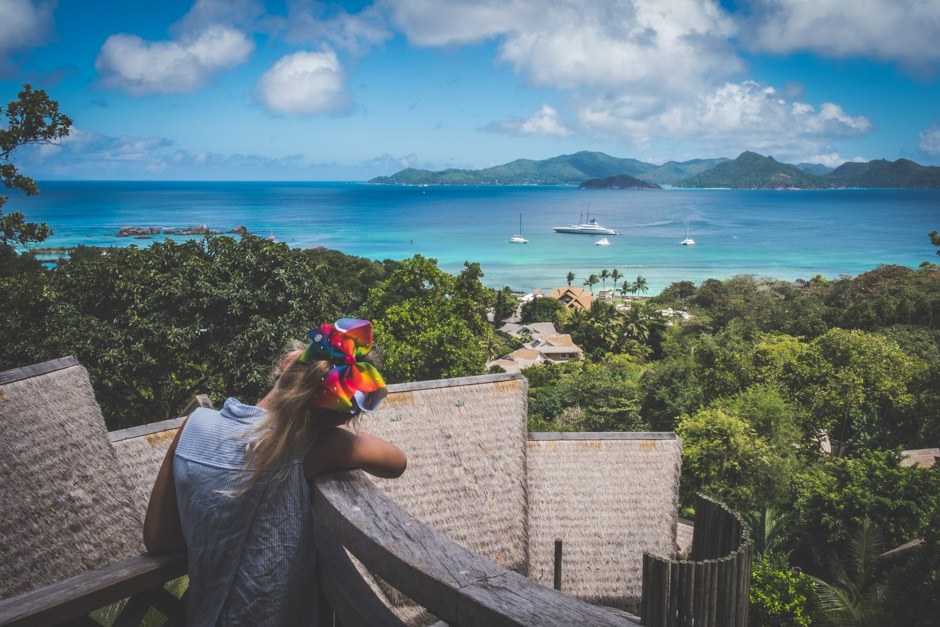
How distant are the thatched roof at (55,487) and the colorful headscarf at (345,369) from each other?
2753mm

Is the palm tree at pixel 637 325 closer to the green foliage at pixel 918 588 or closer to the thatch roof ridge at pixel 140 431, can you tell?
the green foliage at pixel 918 588

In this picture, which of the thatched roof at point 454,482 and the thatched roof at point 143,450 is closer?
the thatched roof at point 454,482

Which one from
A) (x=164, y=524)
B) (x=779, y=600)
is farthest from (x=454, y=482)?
(x=164, y=524)

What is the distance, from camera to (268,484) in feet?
5.27

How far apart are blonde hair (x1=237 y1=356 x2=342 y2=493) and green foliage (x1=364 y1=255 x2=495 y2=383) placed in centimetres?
1347

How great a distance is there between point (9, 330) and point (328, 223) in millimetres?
103194

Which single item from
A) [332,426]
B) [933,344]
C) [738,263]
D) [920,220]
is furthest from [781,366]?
[920,220]

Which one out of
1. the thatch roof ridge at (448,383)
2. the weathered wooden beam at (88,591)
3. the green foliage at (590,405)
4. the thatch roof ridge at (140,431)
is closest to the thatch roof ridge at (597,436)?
the thatch roof ridge at (448,383)

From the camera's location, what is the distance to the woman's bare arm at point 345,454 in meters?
1.60

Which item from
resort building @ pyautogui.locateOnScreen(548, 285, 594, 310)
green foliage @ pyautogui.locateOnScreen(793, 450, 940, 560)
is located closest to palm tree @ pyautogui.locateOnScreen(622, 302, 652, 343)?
resort building @ pyautogui.locateOnScreen(548, 285, 594, 310)

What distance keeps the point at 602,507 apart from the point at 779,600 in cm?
252

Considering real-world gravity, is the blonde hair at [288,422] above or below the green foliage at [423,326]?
above

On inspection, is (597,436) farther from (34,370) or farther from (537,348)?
(537,348)

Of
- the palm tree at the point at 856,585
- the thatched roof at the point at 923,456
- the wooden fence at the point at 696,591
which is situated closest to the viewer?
the wooden fence at the point at 696,591
